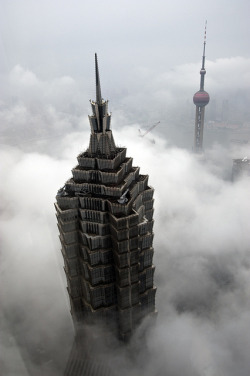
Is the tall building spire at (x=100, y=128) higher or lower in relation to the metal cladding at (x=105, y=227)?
higher

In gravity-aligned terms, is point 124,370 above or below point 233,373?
above

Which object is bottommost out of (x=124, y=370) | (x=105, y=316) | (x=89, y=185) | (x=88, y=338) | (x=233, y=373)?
(x=233, y=373)

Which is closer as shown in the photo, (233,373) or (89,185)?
(89,185)

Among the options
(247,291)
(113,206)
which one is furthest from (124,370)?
(247,291)

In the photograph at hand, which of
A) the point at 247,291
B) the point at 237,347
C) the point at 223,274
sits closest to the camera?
the point at 237,347

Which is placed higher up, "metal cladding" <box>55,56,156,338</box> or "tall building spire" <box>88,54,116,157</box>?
"tall building spire" <box>88,54,116,157</box>

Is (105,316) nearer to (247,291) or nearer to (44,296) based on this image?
(44,296)

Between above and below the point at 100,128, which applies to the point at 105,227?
below

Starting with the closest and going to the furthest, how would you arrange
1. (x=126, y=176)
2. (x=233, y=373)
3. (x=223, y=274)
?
(x=126, y=176) → (x=233, y=373) → (x=223, y=274)
